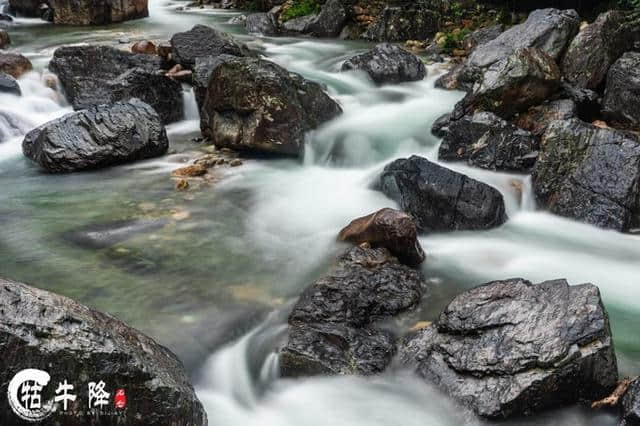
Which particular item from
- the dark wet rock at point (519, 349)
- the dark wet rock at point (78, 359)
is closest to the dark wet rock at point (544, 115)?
the dark wet rock at point (519, 349)

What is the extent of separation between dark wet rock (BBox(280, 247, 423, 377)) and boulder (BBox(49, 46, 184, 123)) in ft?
18.2

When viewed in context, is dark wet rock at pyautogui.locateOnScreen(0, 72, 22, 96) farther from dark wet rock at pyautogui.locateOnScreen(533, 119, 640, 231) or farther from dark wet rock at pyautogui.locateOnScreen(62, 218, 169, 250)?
dark wet rock at pyautogui.locateOnScreen(533, 119, 640, 231)

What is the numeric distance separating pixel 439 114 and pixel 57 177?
549cm

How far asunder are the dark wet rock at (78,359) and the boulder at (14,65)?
29.2 feet

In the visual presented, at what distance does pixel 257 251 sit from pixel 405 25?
10374 millimetres

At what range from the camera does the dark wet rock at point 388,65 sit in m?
10.8

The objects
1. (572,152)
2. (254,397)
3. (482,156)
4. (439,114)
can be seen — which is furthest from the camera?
(439,114)

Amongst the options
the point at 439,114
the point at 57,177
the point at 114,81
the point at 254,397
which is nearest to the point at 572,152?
the point at 439,114

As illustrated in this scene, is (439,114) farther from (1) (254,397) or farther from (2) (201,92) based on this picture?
(1) (254,397)

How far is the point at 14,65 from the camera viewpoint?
34.6 ft

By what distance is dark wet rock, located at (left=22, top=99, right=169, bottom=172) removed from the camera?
7.69 m

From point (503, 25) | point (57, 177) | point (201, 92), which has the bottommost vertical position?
point (57, 177)

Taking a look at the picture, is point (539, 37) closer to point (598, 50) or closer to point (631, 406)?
point (598, 50)

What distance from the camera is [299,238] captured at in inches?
240
